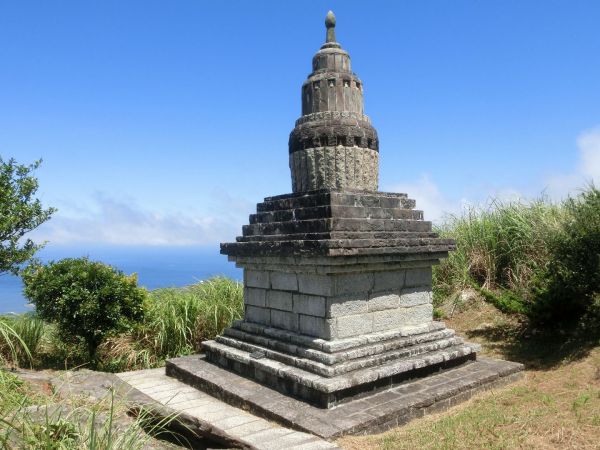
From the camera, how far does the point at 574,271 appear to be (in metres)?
7.74

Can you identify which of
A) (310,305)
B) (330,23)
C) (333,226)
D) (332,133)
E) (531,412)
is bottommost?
(531,412)

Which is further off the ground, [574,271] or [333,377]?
[574,271]

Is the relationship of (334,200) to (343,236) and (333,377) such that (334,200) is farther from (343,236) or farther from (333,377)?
(333,377)

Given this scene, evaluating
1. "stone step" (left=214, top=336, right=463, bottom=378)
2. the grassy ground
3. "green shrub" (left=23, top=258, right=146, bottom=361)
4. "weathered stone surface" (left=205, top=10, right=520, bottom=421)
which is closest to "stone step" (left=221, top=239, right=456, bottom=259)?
"weathered stone surface" (left=205, top=10, right=520, bottom=421)

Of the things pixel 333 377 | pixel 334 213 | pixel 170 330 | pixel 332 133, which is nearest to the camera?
pixel 333 377

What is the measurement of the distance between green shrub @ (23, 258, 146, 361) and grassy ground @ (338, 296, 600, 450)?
4.86m

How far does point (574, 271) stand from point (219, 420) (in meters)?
5.69

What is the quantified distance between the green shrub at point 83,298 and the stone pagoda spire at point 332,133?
3546 mm

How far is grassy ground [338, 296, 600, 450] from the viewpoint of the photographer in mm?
4562

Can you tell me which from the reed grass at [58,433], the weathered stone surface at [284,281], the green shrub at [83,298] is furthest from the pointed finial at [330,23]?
the reed grass at [58,433]

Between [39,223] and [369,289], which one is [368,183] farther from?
[39,223]

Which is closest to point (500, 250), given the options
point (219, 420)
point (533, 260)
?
point (533, 260)

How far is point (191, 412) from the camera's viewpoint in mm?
5742

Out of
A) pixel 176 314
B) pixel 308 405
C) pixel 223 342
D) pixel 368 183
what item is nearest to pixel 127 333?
pixel 176 314
